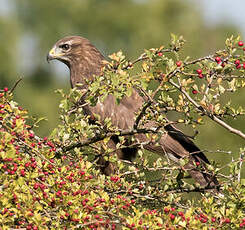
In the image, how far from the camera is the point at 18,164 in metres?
4.19

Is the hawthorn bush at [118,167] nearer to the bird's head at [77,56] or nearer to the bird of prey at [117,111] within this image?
the bird of prey at [117,111]

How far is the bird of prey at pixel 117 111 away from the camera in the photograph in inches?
271

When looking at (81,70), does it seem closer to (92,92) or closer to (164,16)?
(92,92)

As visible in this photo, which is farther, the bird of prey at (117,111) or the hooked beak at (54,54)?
the hooked beak at (54,54)

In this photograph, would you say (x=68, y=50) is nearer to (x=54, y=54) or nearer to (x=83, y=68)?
(x=54, y=54)

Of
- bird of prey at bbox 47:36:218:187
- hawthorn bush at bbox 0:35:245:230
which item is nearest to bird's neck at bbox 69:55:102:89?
bird of prey at bbox 47:36:218:187

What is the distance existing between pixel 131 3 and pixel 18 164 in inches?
1266

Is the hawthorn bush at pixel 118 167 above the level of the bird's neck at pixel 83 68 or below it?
below

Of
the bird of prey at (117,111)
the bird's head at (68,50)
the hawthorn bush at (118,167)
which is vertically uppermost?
the bird's head at (68,50)

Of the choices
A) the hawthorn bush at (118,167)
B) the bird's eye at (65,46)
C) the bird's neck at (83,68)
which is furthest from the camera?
the bird's eye at (65,46)

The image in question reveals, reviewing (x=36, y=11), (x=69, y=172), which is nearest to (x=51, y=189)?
(x=69, y=172)

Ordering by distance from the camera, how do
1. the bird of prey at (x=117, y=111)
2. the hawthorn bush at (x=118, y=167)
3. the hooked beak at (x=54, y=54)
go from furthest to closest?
the hooked beak at (x=54, y=54) < the bird of prey at (x=117, y=111) < the hawthorn bush at (x=118, y=167)

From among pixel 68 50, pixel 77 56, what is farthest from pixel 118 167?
pixel 68 50

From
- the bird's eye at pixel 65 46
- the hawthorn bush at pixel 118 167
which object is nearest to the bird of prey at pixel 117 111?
the bird's eye at pixel 65 46
